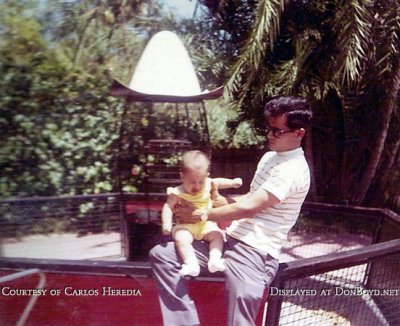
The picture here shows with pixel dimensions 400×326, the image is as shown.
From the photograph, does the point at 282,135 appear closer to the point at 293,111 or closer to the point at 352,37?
the point at 293,111

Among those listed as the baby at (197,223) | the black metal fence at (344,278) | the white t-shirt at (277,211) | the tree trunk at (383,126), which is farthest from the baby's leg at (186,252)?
the tree trunk at (383,126)

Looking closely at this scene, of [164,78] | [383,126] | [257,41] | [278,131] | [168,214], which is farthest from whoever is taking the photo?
[383,126]

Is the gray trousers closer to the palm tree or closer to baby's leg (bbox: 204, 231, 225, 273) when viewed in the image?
baby's leg (bbox: 204, 231, 225, 273)

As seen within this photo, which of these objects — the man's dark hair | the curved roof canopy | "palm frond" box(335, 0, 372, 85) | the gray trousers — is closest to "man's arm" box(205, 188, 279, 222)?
the gray trousers

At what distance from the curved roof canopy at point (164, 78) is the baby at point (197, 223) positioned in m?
1.15

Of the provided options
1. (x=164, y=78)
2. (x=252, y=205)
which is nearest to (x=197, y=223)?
(x=252, y=205)

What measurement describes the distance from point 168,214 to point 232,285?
415 mm

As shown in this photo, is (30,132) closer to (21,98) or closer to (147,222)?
(21,98)

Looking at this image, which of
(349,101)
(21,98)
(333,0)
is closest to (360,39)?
(333,0)

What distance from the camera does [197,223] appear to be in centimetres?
174

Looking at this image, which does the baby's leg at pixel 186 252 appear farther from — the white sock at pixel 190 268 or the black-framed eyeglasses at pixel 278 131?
the black-framed eyeglasses at pixel 278 131

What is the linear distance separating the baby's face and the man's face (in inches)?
12.9

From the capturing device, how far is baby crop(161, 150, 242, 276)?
5.06 feet

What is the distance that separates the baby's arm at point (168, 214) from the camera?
1.69m
